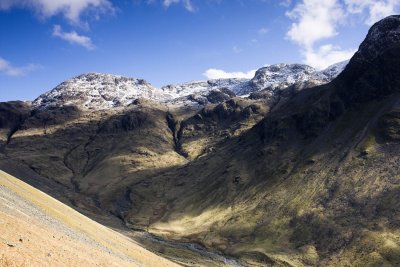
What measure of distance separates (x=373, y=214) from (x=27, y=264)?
13174 centimetres

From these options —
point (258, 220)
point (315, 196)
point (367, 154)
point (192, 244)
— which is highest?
point (367, 154)

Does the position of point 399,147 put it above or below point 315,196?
above

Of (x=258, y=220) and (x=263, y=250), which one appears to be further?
(x=258, y=220)

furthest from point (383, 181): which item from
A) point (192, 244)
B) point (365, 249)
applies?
point (192, 244)

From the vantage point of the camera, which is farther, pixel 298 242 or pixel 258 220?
pixel 258 220

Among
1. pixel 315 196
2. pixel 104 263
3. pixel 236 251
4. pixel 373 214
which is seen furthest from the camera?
pixel 315 196

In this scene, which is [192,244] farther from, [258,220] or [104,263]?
[104,263]

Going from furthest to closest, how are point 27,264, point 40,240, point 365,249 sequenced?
point 365,249
point 40,240
point 27,264

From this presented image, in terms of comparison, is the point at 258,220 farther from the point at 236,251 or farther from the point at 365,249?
the point at 365,249

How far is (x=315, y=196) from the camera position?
168125 millimetres

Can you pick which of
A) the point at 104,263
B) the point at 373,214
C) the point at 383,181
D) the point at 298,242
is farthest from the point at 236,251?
the point at 104,263

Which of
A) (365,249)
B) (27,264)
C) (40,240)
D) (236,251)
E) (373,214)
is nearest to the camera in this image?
(27,264)

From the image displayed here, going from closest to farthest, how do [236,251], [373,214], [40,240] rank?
[40,240] < [373,214] < [236,251]

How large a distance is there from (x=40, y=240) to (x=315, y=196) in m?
142
